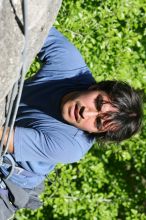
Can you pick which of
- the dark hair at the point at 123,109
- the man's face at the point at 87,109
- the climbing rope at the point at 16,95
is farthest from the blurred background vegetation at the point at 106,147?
the climbing rope at the point at 16,95

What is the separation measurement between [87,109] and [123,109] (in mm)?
211

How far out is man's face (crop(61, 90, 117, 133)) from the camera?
2523 mm

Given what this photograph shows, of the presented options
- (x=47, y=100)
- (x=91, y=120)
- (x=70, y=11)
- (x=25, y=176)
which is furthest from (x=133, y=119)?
(x=70, y=11)

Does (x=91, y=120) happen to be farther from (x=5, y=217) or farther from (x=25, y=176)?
(x=5, y=217)

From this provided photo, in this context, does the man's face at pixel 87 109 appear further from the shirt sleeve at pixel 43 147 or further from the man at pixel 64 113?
the shirt sleeve at pixel 43 147

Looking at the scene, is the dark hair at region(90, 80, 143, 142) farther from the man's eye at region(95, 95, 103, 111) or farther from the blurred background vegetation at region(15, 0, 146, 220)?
the blurred background vegetation at region(15, 0, 146, 220)

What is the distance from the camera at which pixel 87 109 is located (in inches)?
101

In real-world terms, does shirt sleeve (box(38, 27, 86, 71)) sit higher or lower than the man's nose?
higher

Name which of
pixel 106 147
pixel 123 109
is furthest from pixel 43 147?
pixel 106 147

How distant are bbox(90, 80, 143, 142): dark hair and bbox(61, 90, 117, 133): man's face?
0.15 feet

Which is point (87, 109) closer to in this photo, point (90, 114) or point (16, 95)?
point (90, 114)

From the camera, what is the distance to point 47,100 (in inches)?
106

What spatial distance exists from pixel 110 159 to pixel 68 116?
334 cm

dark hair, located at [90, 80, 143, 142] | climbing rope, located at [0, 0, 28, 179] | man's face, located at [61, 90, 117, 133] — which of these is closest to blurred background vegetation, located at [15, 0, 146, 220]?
dark hair, located at [90, 80, 143, 142]
